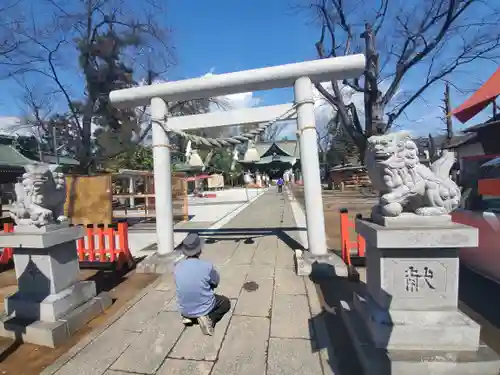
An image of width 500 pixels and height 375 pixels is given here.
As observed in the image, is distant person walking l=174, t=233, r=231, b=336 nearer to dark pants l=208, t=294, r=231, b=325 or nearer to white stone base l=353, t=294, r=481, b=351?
dark pants l=208, t=294, r=231, b=325

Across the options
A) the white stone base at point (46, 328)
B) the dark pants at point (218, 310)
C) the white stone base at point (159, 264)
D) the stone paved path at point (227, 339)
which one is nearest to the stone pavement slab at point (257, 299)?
the stone paved path at point (227, 339)

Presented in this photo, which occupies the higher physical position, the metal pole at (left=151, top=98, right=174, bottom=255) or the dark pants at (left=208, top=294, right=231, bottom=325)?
the metal pole at (left=151, top=98, right=174, bottom=255)

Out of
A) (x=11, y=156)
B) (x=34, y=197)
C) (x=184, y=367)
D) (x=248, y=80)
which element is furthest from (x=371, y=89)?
(x=11, y=156)

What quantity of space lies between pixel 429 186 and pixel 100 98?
14.7 metres

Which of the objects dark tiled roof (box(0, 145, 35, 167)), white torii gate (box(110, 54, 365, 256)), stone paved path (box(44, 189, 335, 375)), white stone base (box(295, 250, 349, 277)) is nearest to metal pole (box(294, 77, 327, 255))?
white torii gate (box(110, 54, 365, 256))

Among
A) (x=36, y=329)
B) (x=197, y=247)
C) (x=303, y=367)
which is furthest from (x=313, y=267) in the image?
(x=36, y=329)

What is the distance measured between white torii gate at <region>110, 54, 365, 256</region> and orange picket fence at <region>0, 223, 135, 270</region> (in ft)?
3.13

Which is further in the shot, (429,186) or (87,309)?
(87,309)

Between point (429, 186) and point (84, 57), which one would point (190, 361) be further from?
point (84, 57)

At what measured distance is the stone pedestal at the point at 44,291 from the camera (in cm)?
310

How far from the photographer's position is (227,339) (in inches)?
118

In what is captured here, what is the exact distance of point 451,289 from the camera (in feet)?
7.72

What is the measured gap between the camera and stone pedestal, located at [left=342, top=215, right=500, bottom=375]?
85.4 inches

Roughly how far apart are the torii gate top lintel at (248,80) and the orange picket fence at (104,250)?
270cm
